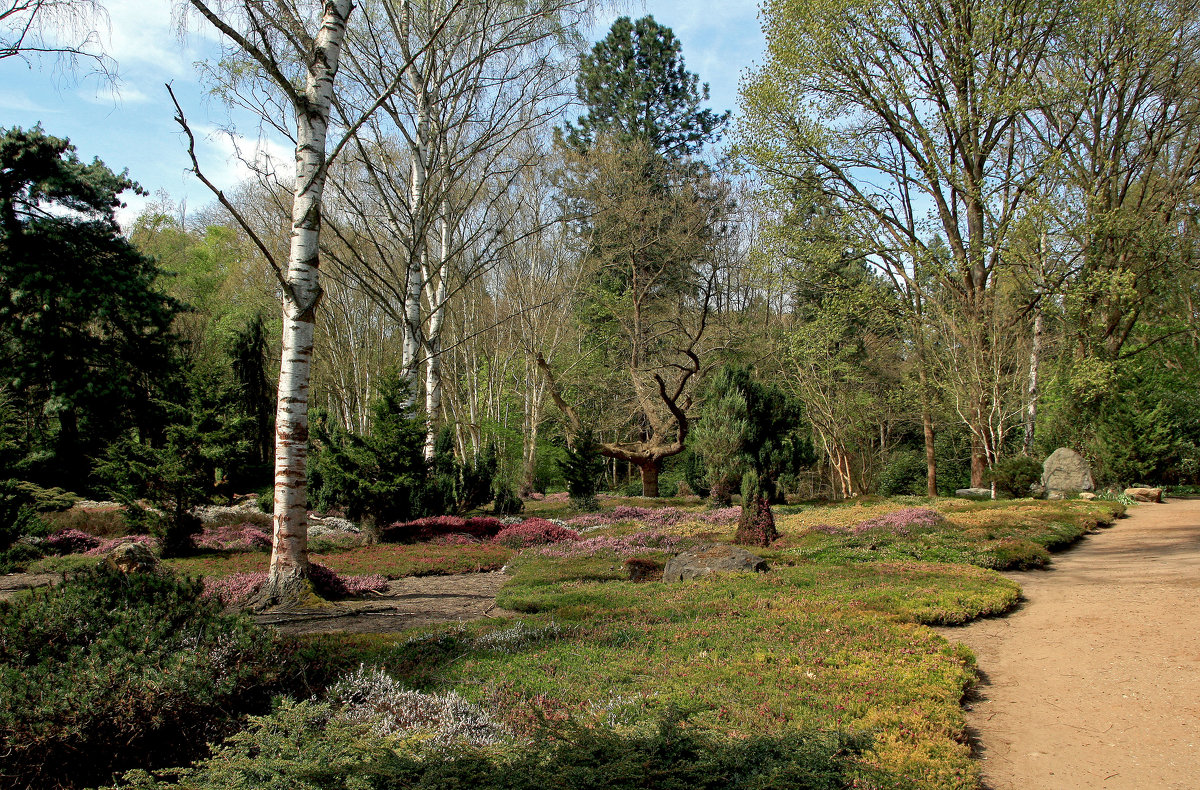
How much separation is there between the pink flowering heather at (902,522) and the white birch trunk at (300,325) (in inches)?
357

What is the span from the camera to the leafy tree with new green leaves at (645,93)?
3103cm

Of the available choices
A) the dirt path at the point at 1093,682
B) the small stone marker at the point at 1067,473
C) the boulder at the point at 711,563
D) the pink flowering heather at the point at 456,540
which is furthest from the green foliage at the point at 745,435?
the dirt path at the point at 1093,682

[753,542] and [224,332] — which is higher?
[224,332]

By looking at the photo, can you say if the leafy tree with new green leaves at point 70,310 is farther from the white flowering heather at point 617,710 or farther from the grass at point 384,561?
the white flowering heather at point 617,710

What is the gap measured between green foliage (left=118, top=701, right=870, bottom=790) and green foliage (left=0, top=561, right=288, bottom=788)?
0.76 feet

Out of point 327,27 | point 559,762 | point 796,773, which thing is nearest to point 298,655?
point 559,762

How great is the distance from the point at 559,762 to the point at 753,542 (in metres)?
8.88

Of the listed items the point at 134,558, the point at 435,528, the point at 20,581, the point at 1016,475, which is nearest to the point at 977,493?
the point at 1016,475

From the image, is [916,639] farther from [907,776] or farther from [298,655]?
[298,655]

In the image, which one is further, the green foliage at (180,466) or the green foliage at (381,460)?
the green foliage at (381,460)

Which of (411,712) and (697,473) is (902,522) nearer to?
(697,473)

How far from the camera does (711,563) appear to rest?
28.5ft

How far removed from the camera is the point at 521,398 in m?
28.9

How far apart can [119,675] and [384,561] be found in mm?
7287
